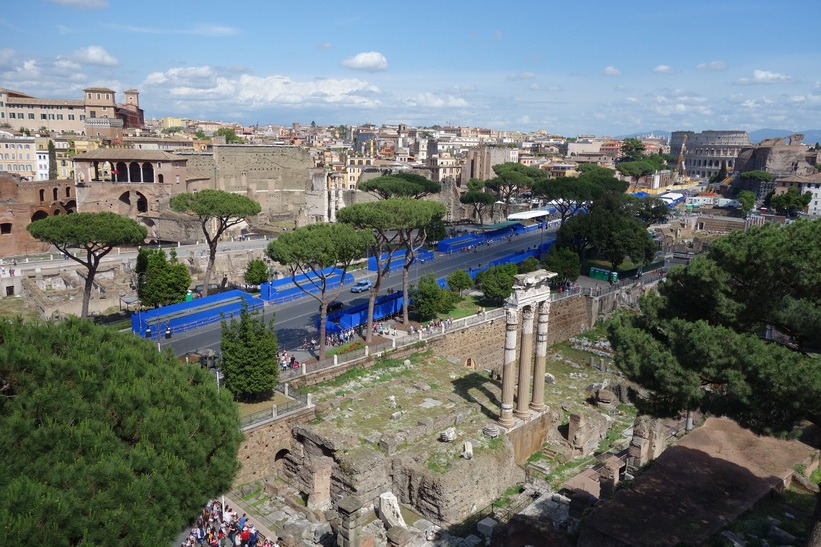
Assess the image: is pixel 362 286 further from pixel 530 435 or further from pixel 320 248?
pixel 530 435

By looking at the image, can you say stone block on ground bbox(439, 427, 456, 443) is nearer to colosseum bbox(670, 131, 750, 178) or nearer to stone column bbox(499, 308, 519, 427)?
stone column bbox(499, 308, 519, 427)

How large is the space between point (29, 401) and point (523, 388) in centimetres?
1476

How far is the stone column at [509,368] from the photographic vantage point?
19688mm

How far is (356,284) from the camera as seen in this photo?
3453cm

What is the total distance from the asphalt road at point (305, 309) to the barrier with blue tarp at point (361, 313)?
92cm

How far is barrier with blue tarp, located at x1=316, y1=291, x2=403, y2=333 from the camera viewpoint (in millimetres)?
27984

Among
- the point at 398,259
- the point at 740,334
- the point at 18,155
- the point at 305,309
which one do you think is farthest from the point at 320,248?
the point at 18,155

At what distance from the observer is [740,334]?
10.6 meters

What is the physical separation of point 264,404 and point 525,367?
847cm

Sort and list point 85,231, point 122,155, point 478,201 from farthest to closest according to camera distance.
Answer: point 478,201
point 122,155
point 85,231

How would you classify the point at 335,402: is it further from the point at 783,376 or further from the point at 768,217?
the point at 768,217

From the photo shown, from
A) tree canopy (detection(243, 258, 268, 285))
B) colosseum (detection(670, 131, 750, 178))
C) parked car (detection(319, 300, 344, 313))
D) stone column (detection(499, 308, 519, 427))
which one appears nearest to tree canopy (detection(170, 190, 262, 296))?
tree canopy (detection(243, 258, 268, 285))

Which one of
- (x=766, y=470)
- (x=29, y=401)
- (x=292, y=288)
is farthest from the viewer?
(x=292, y=288)

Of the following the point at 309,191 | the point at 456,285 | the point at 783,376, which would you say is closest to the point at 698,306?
the point at 783,376
